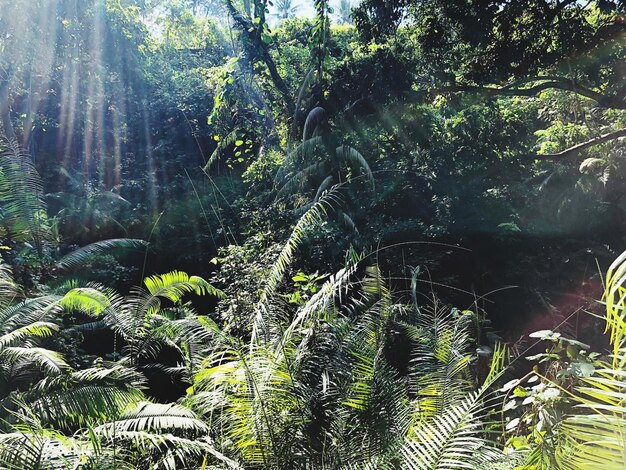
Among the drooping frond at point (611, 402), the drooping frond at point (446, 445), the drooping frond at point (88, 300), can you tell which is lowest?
the drooping frond at point (88, 300)

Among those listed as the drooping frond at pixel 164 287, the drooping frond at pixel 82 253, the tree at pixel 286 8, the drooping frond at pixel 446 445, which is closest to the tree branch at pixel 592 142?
the drooping frond at pixel 164 287

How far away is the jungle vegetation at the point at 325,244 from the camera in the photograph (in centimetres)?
214

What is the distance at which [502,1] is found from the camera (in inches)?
289

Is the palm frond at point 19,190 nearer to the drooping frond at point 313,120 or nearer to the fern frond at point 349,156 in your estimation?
the drooping frond at point 313,120

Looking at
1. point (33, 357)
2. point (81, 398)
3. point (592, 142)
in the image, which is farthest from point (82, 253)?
point (592, 142)

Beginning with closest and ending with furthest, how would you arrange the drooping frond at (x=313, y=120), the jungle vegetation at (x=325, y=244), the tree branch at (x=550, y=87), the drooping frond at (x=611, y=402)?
the drooping frond at (x=611, y=402) < the jungle vegetation at (x=325, y=244) < the tree branch at (x=550, y=87) < the drooping frond at (x=313, y=120)

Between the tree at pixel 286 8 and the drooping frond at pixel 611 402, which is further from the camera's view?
the tree at pixel 286 8

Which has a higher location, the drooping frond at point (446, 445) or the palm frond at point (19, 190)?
the palm frond at point (19, 190)

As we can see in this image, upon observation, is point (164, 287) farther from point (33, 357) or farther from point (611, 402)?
point (611, 402)

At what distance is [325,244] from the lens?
806 cm

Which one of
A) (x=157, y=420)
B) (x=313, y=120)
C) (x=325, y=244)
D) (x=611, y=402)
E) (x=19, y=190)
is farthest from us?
(x=313, y=120)

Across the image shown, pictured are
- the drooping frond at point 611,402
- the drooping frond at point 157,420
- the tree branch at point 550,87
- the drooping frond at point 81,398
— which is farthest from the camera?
the tree branch at point 550,87

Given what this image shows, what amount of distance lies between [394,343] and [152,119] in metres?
14.7

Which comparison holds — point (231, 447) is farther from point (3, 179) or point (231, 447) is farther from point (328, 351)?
point (3, 179)
